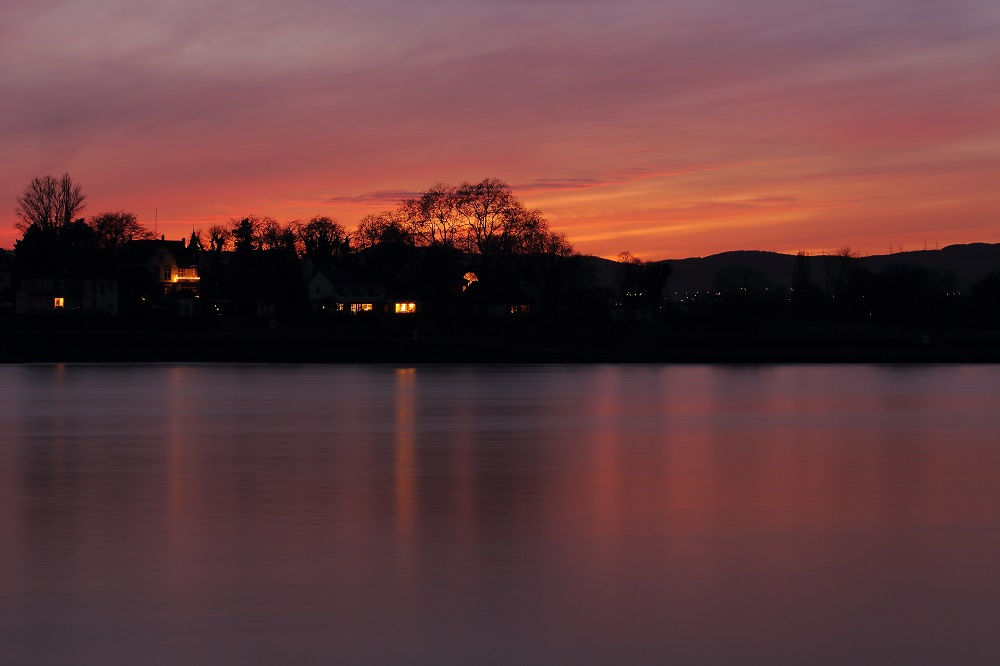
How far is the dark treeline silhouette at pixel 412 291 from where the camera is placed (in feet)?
358

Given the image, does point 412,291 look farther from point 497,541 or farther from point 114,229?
point 497,541

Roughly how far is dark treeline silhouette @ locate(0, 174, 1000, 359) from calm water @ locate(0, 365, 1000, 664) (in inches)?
2794

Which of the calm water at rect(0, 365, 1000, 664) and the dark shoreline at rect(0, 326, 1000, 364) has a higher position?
the dark shoreline at rect(0, 326, 1000, 364)

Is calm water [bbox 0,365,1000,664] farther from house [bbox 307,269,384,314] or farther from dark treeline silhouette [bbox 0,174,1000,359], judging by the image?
house [bbox 307,269,384,314]

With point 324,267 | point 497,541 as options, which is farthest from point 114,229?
point 497,541

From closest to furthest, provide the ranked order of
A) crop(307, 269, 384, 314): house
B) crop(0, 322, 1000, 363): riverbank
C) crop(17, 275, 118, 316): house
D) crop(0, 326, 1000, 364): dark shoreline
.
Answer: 1. crop(0, 326, 1000, 364): dark shoreline
2. crop(0, 322, 1000, 363): riverbank
3. crop(17, 275, 118, 316): house
4. crop(307, 269, 384, 314): house

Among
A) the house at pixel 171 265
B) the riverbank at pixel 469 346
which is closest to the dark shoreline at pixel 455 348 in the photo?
the riverbank at pixel 469 346

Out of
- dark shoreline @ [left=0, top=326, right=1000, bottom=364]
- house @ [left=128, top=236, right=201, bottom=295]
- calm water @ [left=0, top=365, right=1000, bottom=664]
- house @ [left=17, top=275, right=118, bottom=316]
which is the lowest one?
calm water @ [left=0, top=365, right=1000, bottom=664]

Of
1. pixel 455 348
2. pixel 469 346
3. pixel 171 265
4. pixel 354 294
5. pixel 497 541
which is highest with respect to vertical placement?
pixel 171 265

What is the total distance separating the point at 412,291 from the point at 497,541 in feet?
405

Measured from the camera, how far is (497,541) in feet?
50.2

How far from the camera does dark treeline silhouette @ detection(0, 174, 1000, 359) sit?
109125 millimetres

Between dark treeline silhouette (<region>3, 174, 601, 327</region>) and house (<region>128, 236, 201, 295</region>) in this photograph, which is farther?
house (<region>128, 236, 201, 295</region>)

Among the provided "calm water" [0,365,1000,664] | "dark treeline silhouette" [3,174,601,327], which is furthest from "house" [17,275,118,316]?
"calm water" [0,365,1000,664]
